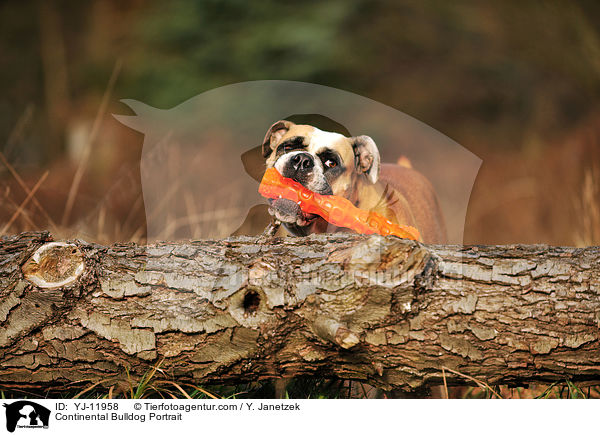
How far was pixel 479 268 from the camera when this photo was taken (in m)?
0.88

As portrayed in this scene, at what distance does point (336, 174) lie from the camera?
1097 millimetres

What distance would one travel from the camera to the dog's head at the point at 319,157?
1.04 m

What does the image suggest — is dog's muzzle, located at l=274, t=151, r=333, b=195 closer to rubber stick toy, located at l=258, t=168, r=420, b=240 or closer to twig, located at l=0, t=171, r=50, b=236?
rubber stick toy, located at l=258, t=168, r=420, b=240

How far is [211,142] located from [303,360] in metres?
0.44

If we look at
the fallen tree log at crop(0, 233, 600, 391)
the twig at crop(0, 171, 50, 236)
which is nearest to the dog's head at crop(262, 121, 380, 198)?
the fallen tree log at crop(0, 233, 600, 391)

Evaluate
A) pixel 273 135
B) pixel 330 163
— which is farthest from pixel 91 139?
pixel 330 163

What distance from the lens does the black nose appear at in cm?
104

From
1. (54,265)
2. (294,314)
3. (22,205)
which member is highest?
(22,205)

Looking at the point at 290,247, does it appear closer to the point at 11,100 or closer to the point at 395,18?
the point at 395,18

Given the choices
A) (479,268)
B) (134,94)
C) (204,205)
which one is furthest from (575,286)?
(134,94)
